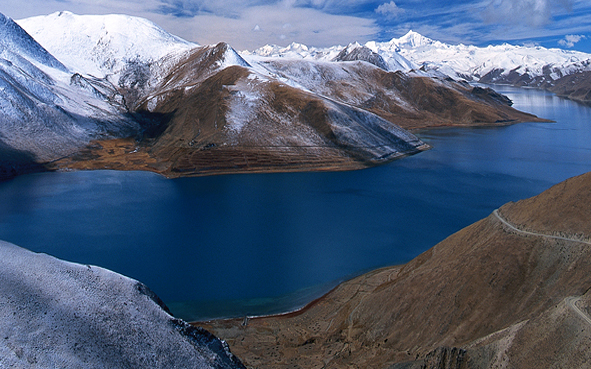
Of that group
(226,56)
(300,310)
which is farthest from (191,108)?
(300,310)

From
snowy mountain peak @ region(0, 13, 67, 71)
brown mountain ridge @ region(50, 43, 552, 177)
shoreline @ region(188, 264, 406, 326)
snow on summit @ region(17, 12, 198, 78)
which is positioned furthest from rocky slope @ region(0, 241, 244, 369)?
snow on summit @ region(17, 12, 198, 78)

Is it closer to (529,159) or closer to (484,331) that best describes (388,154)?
(529,159)

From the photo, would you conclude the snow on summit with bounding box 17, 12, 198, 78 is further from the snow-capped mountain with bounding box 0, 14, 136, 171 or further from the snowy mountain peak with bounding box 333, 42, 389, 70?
the snowy mountain peak with bounding box 333, 42, 389, 70

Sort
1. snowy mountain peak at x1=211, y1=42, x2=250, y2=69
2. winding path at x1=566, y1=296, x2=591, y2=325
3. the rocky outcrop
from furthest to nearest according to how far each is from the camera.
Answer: the rocky outcrop, snowy mountain peak at x1=211, y1=42, x2=250, y2=69, winding path at x1=566, y1=296, x2=591, y2=325

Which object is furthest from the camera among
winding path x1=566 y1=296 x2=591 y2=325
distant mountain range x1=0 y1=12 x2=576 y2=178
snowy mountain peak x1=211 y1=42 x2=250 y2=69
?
snowy mountain peak x1=211 y1=42 x2=250 y2=69

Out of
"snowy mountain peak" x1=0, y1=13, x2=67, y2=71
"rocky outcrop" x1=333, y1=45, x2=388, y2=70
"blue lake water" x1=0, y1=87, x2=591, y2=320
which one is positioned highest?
"rocky outcrop" x1=333, y1=45, x2=388, y2=70

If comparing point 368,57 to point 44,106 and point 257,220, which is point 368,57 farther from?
point 257,220

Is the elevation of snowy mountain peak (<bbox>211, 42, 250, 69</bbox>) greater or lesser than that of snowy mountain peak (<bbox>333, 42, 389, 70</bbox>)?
lesser

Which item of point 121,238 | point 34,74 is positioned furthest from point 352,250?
point 34,74
